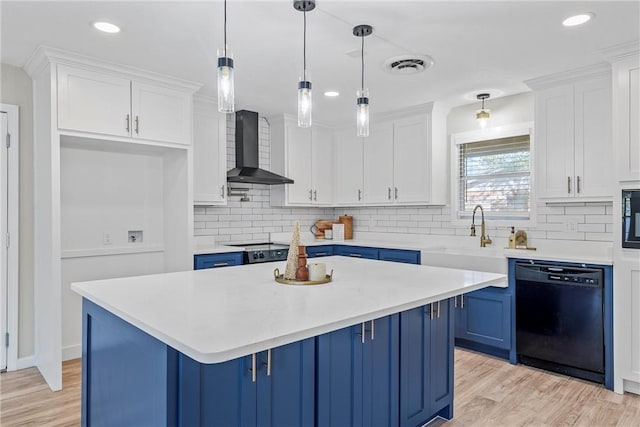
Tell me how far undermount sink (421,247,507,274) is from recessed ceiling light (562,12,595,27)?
68.8 inches

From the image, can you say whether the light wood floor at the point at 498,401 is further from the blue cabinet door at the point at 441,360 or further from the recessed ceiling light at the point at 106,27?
the recessed ceiling light at the point at 106,27

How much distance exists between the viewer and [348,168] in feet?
17.0

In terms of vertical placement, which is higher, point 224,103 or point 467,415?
point 224,103

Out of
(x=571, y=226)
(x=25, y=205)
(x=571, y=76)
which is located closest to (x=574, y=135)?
(x=571, y=76)

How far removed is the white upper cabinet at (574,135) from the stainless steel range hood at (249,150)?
252cm

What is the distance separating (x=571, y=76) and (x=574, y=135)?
1.53ft

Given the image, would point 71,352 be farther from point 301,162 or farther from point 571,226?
point 571,226

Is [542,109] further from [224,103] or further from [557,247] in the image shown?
[224,103]

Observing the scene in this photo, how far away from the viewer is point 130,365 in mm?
1551

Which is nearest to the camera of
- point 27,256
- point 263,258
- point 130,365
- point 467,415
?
point 130,365

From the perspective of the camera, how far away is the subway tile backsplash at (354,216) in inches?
145

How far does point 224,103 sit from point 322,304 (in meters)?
0.97

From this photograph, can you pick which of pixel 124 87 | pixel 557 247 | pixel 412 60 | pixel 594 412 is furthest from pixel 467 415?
pixel 124 87

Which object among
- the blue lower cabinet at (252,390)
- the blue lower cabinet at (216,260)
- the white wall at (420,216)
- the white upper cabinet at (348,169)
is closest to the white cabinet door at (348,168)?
the white upper cabinet at (348,169)
